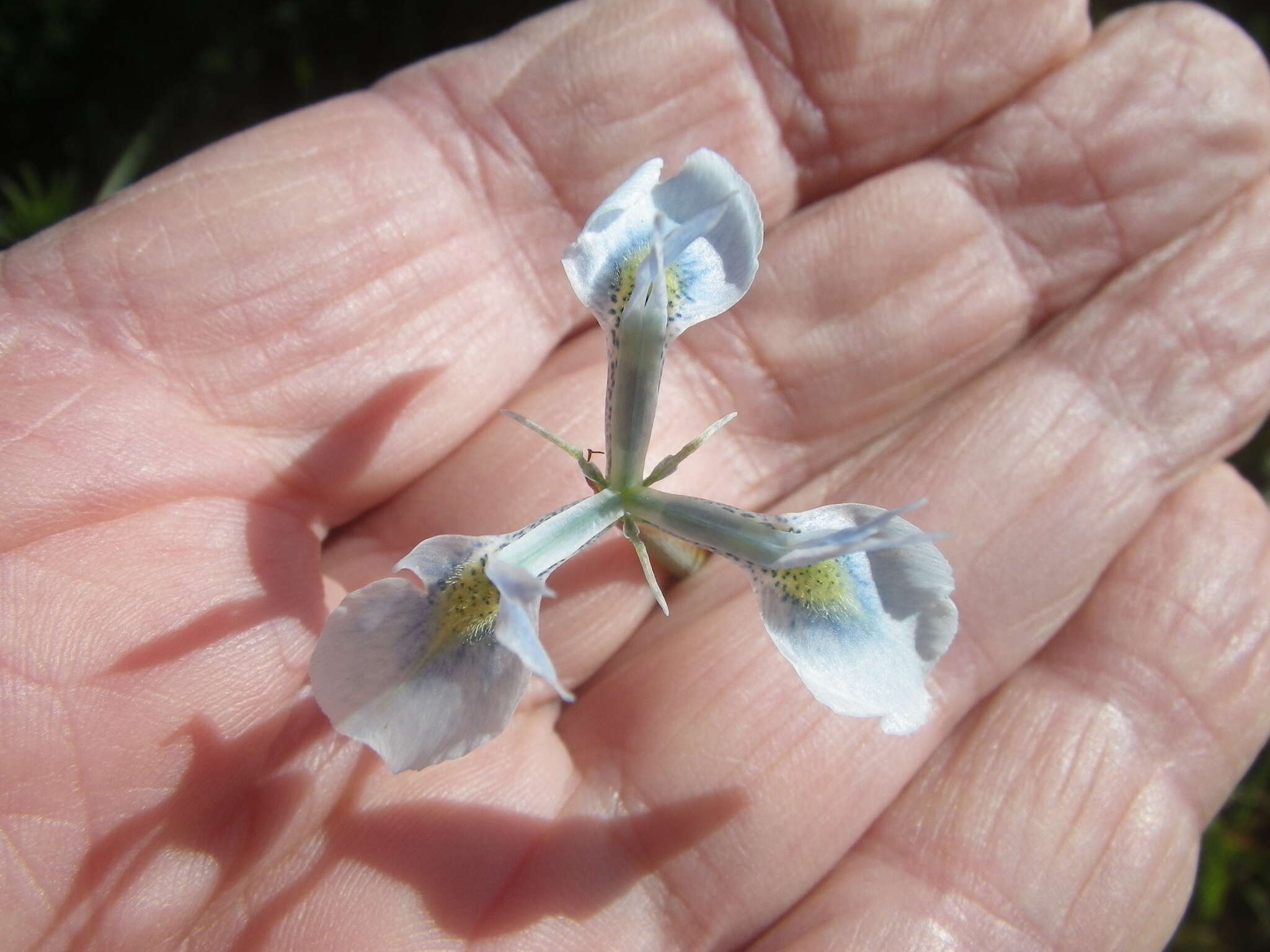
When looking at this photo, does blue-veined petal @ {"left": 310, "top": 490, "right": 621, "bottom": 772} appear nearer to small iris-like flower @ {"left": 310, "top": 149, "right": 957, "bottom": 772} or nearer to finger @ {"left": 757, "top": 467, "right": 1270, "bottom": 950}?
small iris-like flower @ {"left": 310, "top": 149, "right": 957, "bottom": 772}

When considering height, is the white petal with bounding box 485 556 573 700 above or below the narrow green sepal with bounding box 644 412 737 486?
above

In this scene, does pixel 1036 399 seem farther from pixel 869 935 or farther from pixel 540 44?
Result: pixel 540 44

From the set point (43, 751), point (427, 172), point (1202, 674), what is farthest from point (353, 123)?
point (1202, 674)

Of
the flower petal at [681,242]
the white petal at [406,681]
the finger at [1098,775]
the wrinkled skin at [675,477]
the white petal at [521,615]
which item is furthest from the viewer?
the finger at [1098,775]

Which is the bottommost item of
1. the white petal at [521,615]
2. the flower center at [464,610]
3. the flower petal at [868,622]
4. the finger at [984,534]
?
the finger at [984,534]

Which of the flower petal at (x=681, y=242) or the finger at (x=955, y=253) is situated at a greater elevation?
the flower petal at (x=681, y=242)

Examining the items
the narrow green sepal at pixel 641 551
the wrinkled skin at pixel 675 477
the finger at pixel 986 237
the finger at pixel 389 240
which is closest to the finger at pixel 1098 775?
the wrinkled skin at pixel 675 477

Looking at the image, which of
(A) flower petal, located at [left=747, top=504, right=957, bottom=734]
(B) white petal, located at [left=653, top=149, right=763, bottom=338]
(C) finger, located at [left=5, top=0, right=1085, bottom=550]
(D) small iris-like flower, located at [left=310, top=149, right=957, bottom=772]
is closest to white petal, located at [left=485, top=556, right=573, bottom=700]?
(D) small iris-like flower, located at [left=310, top=149, right=957, bottom=772]

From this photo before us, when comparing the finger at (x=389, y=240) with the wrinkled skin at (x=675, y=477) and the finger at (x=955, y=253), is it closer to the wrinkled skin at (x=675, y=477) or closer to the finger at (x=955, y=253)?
the wrinkled skin at (x=675, y=477)
